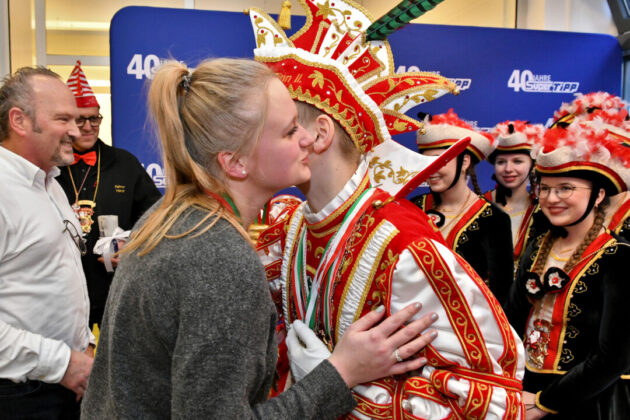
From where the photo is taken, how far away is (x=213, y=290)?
0.92 metres

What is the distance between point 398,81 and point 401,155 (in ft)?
0.68

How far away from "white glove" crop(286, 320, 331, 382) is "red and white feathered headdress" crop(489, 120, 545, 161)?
2.81 meters

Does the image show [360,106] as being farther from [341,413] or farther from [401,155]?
[341,413]

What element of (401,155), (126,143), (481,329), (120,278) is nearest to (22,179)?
(120,278)

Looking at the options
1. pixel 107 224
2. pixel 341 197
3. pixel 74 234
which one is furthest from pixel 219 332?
pixel 107 224

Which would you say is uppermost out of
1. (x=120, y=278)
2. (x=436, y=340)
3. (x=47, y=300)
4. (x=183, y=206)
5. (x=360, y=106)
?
(x=360, y=106)

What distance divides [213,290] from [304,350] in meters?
0.48

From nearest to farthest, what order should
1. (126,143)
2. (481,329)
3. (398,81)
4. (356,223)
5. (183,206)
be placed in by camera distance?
(183,206) < (481,329) < (356,223) < (398,81) < (126,143)

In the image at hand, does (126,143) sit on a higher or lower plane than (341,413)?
higher

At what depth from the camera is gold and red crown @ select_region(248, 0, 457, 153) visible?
4.83 feet

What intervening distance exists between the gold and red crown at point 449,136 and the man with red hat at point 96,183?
1.68 metres

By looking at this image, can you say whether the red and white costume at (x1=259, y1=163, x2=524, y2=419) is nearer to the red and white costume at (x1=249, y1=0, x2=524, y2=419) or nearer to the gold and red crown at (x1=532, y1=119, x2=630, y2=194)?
the red and white costume at (x1=249, y1=0, x2=524, y2=419)

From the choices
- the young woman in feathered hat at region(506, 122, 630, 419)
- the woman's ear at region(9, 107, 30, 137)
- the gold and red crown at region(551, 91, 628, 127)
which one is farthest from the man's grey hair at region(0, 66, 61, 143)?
the gold and red crown at region(551, 91, 628, 127)

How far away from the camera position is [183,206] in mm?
1031
